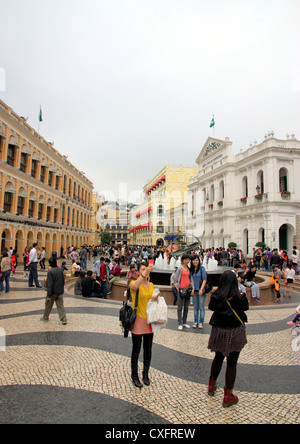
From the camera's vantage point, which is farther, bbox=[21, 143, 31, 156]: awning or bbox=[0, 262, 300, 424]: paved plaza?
bbox=[21, 143, 31, 156]: awning


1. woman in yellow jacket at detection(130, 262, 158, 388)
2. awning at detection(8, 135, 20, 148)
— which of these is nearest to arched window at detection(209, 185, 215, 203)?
awning at detection(8, 135, 20, 148)

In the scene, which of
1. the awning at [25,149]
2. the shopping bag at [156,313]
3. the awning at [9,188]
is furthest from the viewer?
the awning at [25,149]

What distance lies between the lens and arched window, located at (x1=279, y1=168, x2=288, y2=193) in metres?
25.3

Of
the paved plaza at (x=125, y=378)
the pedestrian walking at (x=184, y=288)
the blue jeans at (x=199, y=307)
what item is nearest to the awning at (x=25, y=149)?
the paved plaza at (x=125, y=378)

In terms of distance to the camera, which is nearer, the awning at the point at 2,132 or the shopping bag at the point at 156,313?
the shopping bag at the point at 156,313

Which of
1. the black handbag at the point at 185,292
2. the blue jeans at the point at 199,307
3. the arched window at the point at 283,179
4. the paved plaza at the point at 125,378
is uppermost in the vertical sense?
the arched window at the point at 283,179

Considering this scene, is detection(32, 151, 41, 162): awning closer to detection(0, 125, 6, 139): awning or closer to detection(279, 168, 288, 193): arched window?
detection(0, 125, 6, 139): awning

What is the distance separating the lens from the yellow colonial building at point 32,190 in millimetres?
21469

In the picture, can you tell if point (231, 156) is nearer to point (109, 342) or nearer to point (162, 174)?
point (162, 174)

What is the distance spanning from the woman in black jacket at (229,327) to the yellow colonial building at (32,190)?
69.4 feet

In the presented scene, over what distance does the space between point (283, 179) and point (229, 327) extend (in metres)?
26.3

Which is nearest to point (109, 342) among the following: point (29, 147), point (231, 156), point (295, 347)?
point (295, 347)

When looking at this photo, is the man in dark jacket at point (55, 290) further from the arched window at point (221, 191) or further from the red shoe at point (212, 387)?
the arched window at point (221, 191)

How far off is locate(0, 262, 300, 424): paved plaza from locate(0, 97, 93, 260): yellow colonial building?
18.2m
